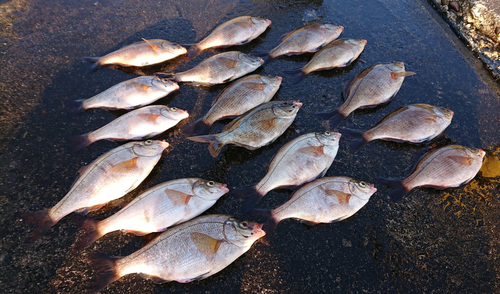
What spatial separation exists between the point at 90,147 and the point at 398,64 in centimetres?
424

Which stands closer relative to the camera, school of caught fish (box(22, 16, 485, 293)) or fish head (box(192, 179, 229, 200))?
school of caught fish (box(22, 16, 485, 293))

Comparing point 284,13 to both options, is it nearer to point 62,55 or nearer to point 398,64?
point 398,64

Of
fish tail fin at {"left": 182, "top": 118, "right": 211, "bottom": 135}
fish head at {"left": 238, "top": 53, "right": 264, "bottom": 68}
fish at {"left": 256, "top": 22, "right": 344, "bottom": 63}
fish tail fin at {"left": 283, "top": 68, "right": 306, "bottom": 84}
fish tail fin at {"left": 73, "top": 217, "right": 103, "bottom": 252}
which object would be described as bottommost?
fish tail fin at {"left": 73, "top": 217, "right": 103, "bottom": 252}

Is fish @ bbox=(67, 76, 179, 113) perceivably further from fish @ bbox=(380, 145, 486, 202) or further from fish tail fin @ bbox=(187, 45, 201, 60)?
fish @ bbox=(380, 145, 486, 202)

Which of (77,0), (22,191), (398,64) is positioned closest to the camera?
(22,191)

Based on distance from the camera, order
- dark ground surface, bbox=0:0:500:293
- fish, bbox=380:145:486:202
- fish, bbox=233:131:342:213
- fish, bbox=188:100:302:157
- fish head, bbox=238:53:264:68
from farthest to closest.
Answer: fish head, bbox=238:53:264:68, fish, bbox=188:100:302:157, fish, bbox=380:145:486:202, fish, bbox=233:131:342:213, dark ground surface, bbox=0:0:500:293

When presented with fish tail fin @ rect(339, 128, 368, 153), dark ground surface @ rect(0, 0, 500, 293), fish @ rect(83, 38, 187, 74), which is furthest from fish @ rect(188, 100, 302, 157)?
fish @ rect(83, 38, 187, 74)

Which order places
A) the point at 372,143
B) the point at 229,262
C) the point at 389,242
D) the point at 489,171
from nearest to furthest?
the point at 229,262 < the point at 389,242 < the point at 489,171 < the point at 372,143

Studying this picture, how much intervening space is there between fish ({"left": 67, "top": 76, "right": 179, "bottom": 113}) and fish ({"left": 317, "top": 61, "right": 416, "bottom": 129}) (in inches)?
85.4

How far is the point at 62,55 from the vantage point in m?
4.00

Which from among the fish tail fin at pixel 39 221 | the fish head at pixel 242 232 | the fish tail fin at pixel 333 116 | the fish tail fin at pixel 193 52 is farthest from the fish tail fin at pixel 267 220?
the fish tail fin at pixel 193 52

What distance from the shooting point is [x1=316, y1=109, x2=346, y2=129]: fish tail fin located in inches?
131

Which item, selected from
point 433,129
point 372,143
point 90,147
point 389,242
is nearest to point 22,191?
point 90,147

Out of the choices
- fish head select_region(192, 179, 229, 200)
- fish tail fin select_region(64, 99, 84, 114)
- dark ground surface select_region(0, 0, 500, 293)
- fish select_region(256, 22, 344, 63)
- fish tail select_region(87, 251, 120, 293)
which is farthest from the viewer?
fish select_region(256, 22, 344, 63)
